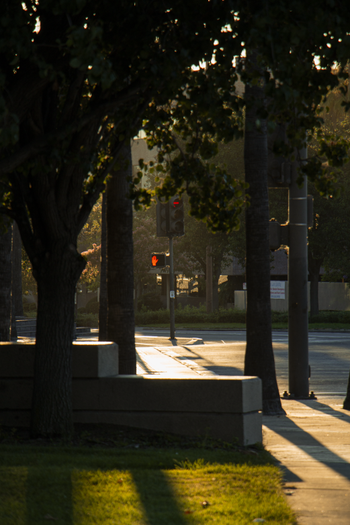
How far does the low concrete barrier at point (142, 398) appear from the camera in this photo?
6996 millimetres

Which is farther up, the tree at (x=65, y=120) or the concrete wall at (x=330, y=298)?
the tree at (x=65, y=120)

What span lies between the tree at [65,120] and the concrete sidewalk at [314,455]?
2456 mm

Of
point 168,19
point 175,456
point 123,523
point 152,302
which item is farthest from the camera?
point 152,302

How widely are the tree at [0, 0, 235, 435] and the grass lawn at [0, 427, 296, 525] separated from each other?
3.66ft

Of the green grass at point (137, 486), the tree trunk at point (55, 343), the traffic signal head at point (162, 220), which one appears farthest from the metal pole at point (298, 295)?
the traffic signal head at point (162, 220)

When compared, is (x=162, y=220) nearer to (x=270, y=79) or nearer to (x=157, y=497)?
(x=270, y=79)

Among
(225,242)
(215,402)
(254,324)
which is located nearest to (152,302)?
(225,242)

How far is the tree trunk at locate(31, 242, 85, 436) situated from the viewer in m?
7.05

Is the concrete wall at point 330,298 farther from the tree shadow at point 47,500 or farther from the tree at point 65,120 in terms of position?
the tree shadow at point 47,500

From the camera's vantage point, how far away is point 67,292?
7207 mm

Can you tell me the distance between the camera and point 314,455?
22.1 ft

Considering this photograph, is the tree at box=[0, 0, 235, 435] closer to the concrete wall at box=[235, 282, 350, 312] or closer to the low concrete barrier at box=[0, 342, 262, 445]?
the low concrete barrier at box=[0, 342, 262, 445]

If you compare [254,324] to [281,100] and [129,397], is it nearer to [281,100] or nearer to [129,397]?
[129,397]

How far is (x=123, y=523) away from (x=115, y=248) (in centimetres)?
538
